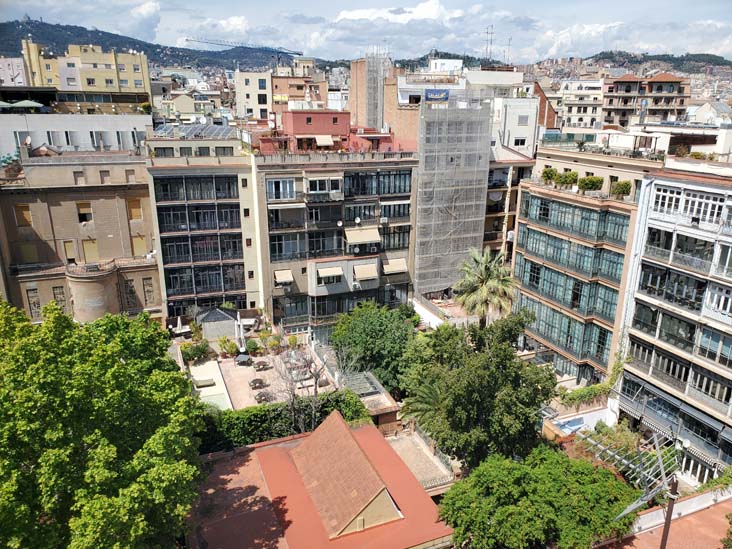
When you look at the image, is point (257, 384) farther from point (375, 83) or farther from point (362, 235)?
point (375, 83)

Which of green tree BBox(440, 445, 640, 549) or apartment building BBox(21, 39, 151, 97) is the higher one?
apartment building BBox(21, 39, 151, 97)

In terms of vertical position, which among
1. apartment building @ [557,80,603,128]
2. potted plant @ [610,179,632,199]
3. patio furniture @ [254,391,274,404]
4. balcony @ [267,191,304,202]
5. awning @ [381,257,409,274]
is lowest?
patio furniture @ [254,391,274,404]

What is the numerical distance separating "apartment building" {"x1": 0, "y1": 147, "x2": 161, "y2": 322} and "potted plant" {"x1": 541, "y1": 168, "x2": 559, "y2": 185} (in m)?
36.2

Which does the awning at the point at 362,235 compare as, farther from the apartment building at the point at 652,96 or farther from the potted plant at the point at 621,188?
the apartment building at the point at 652,96

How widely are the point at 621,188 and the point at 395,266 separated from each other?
22562 millimetres

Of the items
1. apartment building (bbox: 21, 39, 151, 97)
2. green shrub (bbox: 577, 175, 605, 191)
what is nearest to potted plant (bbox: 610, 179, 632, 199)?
green shrub (bbox: 577, 175, 605, 191)

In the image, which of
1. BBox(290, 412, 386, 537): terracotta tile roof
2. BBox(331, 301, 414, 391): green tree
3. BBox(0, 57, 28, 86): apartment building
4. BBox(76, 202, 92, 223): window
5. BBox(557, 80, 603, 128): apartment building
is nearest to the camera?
BBox(290, 412, 386, 537): terracotta tile roof

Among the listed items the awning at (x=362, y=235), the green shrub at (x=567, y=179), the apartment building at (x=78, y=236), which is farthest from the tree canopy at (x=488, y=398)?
the apartment building at (x=78, y=236)

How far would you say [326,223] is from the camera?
5212cm

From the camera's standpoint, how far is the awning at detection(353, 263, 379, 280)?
5309cm

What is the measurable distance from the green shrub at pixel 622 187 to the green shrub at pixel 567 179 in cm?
466

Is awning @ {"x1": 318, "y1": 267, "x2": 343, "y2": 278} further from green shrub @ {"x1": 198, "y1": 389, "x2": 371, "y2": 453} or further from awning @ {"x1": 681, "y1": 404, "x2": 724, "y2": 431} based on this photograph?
awning @ {"x1": 681, "y1": 404, "x2": 724, "y2": 431}

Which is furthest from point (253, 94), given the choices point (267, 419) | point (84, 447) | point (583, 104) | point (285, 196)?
point (84, 447)

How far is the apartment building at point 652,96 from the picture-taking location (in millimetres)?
102875
